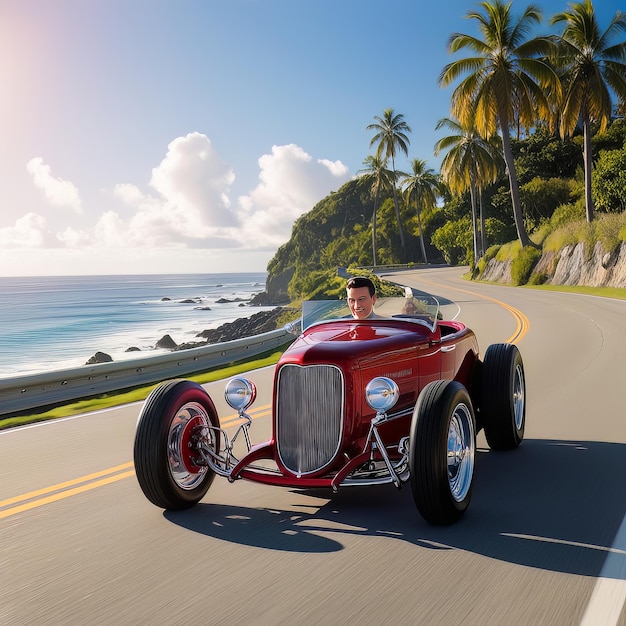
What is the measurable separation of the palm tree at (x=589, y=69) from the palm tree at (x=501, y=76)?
1.19 m

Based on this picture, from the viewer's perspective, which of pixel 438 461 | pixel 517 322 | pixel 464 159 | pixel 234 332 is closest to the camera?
pixel 438 461

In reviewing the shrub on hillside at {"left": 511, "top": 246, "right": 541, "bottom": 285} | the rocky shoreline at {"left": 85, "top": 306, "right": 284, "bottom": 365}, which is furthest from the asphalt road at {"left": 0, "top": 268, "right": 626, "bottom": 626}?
the shrub on hillside at {"left": 511, "top": 246, "right": 541, "bottom": 285}

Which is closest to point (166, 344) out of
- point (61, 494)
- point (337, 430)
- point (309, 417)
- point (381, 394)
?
point (61, 494)

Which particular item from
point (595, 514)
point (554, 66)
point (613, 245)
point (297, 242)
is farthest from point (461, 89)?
point (297, 242)

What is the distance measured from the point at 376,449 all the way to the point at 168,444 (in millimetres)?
1476

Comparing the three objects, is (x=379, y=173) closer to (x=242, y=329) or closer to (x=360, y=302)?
(x=242, y=329)

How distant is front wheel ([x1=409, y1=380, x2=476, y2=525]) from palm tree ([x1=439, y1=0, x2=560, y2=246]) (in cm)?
3955

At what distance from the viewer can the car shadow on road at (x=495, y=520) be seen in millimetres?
4340

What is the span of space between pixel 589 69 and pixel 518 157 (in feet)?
88.6

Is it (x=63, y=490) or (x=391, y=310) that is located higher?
(x=391, y=310)

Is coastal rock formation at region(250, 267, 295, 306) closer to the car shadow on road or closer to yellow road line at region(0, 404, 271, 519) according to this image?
yellow road line at region(0, 404, 271, 519)

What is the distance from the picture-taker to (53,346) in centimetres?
5322

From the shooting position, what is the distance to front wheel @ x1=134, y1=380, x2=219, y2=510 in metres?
5.11

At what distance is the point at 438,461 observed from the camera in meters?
4.67
